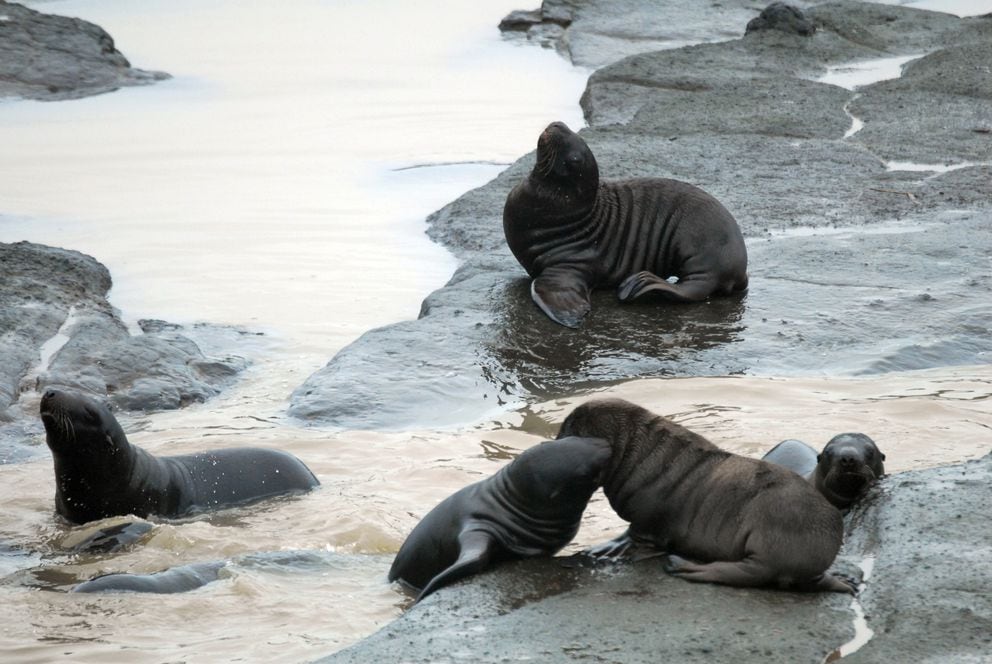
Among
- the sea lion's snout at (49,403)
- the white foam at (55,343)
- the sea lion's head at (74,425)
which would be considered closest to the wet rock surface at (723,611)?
the sea lion's head at (74,425)

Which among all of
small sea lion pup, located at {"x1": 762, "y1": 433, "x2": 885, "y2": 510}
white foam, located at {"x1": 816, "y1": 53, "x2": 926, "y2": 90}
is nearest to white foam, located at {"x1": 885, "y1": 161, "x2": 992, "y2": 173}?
white foam, located at {"x1": 816, "y1": 53, "x2": 926, "y2": 90}

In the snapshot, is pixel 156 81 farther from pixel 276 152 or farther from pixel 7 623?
pixel 7 623

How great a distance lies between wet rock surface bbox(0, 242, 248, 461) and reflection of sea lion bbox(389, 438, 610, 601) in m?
3.11

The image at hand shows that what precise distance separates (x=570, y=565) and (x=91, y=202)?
8.95 metres

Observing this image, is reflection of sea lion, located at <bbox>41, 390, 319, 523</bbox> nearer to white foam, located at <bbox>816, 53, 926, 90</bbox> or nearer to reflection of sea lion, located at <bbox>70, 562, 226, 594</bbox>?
reflection of sea lion, located at <bbox>70, 562, 226, 594</bbox>

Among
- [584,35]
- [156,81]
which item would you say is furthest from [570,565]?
[584,35]

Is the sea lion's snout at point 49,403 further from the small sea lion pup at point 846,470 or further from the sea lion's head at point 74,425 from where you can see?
the small sea lion pup at point 846,470

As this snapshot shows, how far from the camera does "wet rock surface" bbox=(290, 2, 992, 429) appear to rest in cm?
814

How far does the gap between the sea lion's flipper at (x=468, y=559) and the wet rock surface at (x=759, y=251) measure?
250 centimetres

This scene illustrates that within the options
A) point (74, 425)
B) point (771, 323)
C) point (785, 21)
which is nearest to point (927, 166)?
point (771, 323)

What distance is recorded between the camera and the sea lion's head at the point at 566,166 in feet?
30.7

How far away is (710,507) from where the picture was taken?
16.3 feet

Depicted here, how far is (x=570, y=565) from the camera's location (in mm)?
5125

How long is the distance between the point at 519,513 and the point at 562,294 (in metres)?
3.86
